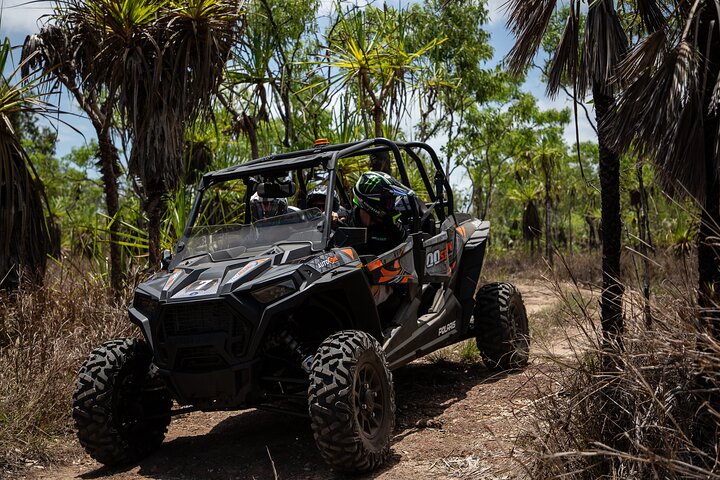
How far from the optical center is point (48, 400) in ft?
18.8

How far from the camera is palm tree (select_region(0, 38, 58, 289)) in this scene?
311 inches

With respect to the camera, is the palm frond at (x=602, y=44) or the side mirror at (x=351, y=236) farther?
the palm frond at (x=602, y=44)

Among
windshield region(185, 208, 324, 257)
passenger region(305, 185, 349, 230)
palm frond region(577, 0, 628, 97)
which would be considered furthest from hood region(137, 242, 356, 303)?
palm frond region(577, 0, 628, 97)

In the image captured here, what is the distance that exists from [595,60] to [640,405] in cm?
291

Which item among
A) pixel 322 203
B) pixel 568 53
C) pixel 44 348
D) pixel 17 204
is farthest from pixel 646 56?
pixel 17 204

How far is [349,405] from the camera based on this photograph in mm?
4395

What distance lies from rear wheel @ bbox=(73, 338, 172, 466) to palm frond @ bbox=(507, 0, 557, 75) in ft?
11.7

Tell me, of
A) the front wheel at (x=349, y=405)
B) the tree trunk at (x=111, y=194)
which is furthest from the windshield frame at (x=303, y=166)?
the tree trunk at (x=111, y=194)

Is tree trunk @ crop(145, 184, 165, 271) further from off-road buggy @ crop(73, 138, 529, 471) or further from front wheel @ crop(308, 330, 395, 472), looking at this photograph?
front wheel @ crop(308, 330, 395, 472)

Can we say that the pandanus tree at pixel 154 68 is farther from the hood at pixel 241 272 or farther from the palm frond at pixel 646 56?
the palm frond at pixel 646 56

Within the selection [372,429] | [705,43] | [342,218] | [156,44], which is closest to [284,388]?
[372,429]

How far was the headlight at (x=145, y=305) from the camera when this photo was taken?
4.84 metres

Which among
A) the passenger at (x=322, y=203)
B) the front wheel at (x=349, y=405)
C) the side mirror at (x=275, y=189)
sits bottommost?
the front wheel at (x=349, y=405)

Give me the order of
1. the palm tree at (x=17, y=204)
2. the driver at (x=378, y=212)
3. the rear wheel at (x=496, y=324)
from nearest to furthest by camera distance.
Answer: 1. the driver at (x=378, y=212)
2. the rear wheel at (x=496, y=324)
3. the palm tree at (x=17, y=204)
